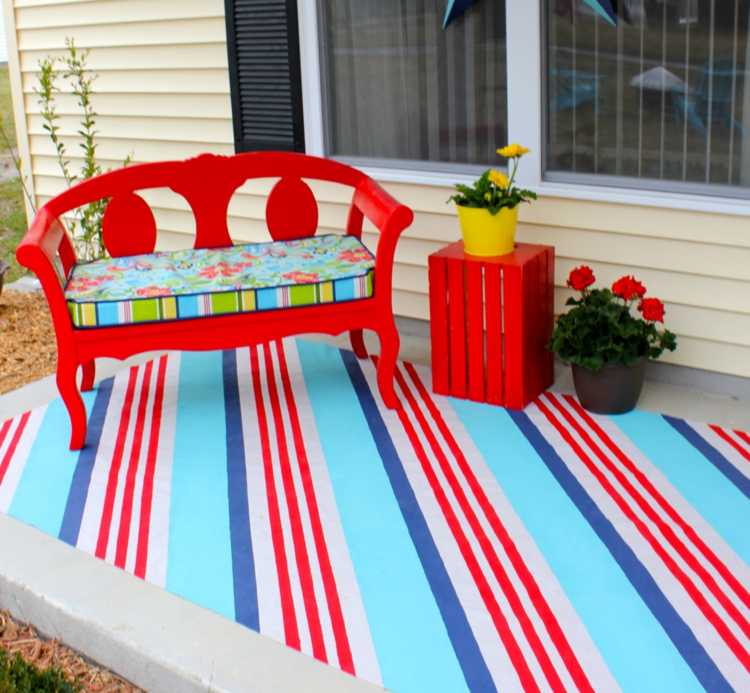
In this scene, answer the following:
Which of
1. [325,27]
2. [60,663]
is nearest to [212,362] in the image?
[325,27]

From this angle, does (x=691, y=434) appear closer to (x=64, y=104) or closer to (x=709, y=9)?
(x=709, y=9)

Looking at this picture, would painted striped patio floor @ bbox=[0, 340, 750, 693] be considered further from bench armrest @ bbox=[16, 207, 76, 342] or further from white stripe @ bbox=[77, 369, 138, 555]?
bench armrest @ bbox=[16, 207, 76, 342]

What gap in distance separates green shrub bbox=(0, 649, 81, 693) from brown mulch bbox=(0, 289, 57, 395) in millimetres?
1889

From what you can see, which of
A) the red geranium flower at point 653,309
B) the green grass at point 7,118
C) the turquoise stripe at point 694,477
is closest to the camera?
the turquoise stripe at point 694,477

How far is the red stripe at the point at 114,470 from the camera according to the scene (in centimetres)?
246

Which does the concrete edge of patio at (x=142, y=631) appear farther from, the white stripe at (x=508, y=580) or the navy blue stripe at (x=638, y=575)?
the navy blue stripe at (x=638, y=575)

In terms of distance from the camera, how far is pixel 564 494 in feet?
8.41

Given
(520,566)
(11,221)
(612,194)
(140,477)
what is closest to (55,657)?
(140,477)

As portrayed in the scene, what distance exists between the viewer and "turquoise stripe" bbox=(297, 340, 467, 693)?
1.93 m

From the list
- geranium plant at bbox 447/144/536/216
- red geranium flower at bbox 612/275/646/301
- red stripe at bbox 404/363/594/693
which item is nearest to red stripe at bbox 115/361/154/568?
red stripe at bbox 404/363/594/693

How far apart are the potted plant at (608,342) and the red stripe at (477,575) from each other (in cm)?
62

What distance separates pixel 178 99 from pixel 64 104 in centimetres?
91

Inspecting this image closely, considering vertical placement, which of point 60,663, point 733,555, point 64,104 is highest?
point 64,104

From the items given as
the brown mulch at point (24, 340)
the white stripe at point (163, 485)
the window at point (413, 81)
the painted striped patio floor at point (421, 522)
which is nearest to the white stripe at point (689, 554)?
the painted striped patio floor at point (421, 522)
